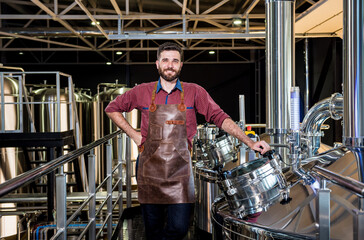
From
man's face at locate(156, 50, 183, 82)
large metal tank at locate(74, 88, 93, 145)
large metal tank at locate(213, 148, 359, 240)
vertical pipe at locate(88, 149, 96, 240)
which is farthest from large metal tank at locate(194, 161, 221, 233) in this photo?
large metal tank at locate(74, 88, 93, 145)

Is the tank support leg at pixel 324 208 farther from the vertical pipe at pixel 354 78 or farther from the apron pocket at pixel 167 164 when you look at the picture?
the apron pocket at pixel 167 164

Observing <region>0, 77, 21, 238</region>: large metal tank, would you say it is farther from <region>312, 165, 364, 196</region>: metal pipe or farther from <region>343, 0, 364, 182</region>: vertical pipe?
<region>312, 165, 364, 196</region>: metal pipe

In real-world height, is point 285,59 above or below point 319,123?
above

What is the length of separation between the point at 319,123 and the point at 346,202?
1.26 m

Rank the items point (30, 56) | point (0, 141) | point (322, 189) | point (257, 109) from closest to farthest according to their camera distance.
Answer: point (322, 189) → point (0, 141) → point (257, 109) → point (30, 56)

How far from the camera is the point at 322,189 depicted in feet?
4.25

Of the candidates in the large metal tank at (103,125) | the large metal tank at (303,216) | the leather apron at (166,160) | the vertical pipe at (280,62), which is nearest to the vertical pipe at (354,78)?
the large metal tank at (303,216)

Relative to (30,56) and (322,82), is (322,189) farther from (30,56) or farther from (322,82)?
(30,56)

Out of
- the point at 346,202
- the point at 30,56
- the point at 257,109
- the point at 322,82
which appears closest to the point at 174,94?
the point at 346,202

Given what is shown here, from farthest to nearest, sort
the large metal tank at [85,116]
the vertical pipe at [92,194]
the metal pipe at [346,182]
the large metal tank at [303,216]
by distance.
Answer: the large metal tank at [85,116], the vertical pipe at [92,194], the large metal tank at [303,216], the metal pipe at [346,182]

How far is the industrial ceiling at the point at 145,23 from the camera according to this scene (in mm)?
7566

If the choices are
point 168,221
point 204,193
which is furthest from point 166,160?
point 204,193

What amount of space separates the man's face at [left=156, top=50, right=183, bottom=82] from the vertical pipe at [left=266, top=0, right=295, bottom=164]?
1399mm

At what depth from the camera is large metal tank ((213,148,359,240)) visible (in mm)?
1576
